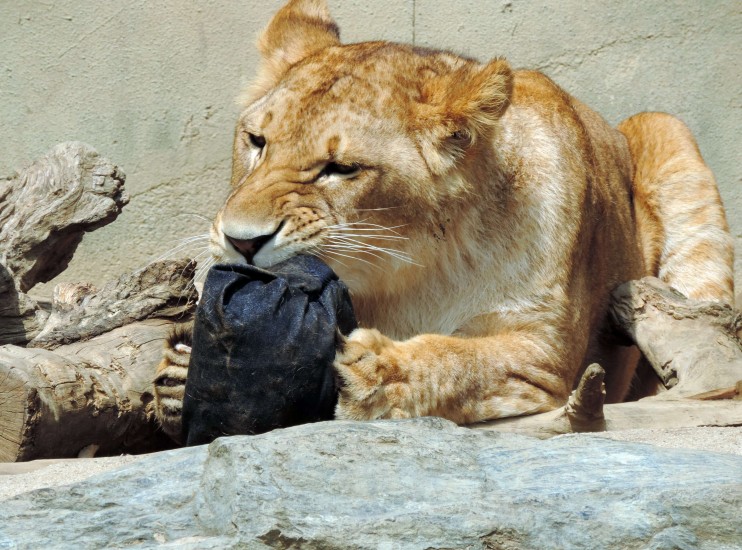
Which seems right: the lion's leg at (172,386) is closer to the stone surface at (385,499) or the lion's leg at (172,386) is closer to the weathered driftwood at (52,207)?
the stone surface at (385,499)

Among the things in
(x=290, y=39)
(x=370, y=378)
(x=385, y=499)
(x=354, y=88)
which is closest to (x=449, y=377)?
(x=370, y=378)

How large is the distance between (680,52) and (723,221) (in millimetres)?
1188

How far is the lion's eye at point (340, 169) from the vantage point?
3.72 meters

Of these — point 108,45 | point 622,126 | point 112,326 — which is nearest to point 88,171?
point 112,326

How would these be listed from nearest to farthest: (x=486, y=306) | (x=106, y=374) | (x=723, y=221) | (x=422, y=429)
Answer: (x=422, y=429) → (x=106, y=374) → (x=486, y=306) → (x=723, y=221)

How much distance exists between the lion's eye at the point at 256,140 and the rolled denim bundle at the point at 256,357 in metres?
0.92

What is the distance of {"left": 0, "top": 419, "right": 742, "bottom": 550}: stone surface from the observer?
2.18 metres

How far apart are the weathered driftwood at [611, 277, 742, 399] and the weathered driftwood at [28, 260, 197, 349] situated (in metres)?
1.85

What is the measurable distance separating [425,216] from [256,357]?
107 centimetres

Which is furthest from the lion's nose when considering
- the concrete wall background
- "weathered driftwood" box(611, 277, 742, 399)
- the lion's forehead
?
the concrete wall background

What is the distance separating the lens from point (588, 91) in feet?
20.9

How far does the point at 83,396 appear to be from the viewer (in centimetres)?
356

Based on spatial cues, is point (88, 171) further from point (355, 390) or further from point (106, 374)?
point (355, 390)

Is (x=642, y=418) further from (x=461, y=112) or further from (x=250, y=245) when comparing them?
(x=250, y=245)
